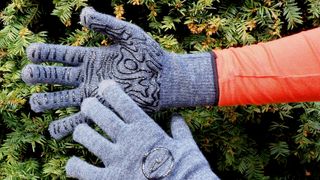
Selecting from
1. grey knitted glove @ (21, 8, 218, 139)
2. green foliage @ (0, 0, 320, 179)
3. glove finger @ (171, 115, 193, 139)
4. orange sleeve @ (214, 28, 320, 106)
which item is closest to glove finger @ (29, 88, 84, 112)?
grey knitted glove @ (21, 8, 218, 139)

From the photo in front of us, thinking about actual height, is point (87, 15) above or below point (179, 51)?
above

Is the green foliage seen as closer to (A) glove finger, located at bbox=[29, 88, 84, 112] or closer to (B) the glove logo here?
(A) glove finger, located at bbox=[29, 88, 84, 112]

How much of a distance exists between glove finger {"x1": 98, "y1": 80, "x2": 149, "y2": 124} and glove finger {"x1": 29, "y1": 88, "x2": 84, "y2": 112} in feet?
0.29

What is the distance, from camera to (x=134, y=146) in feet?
3.78

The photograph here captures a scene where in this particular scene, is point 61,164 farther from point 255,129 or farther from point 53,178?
point 255,129

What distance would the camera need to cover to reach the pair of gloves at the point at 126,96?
1149 millimetres

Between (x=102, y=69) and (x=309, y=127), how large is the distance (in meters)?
0.54

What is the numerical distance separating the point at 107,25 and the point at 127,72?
11 cm


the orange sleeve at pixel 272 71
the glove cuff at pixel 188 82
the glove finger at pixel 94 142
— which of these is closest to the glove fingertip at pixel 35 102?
the glove finger at pixel 94 142

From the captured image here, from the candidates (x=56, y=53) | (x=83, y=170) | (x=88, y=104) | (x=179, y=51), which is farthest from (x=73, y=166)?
(x=179, y=51)

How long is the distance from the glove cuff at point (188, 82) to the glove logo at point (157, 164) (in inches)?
6.3

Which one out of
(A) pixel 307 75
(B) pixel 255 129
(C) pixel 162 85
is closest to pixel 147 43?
(C) pixel 162 85

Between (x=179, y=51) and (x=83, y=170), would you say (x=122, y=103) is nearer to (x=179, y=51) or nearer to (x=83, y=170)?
(x=83, y=170)

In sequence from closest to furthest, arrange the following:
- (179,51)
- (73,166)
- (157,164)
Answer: (157,164) < (73,166) < (179,51)
